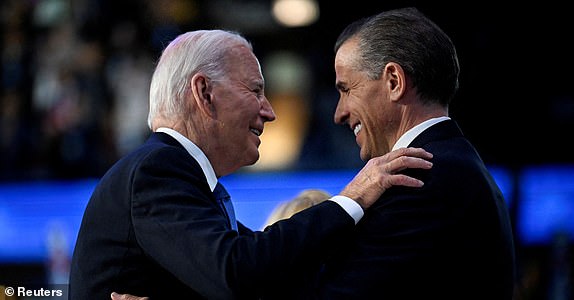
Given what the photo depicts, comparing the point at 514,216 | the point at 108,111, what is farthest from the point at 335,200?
the point at 108,111

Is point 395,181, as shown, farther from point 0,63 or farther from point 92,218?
point 0,63

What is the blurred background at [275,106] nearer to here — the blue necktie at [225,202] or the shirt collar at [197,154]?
the blue necktie at [225,202]

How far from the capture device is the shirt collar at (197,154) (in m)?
2.97

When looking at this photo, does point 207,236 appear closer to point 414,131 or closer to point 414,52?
point 414,131

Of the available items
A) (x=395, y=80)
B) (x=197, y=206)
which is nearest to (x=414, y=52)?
(x=395, y=80)

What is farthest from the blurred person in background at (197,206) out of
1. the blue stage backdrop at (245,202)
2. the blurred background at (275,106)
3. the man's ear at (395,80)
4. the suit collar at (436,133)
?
the blue stage backdrop at (245,202)

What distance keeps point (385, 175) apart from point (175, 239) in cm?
60

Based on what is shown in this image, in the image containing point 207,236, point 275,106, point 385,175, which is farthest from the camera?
point 275,106

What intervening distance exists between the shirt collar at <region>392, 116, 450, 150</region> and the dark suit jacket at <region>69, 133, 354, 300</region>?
12.6 inches

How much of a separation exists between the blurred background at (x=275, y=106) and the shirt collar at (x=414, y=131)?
3.74 meters

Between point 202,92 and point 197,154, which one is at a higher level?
point 202,92

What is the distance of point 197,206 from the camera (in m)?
2.76

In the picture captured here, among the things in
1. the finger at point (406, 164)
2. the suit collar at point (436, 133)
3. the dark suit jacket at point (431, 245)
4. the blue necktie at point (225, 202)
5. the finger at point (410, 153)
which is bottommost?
the dark suit jacket at point (431, 245)

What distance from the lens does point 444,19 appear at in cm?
855
